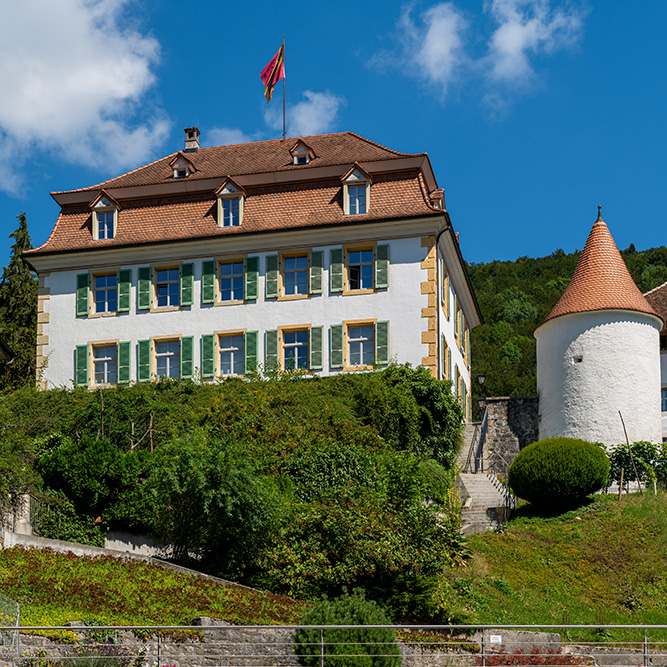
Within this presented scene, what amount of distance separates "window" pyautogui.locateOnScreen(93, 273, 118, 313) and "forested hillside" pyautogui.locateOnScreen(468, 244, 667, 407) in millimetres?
33044

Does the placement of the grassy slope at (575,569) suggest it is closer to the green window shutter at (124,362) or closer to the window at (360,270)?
the window at (360,270)

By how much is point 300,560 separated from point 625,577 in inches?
328

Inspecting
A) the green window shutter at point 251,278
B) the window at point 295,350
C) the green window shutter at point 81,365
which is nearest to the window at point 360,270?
the window at point 295,350

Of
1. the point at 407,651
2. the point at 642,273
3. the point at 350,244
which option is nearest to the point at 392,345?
the point at 350,244

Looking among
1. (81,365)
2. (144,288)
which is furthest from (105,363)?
(144,288)

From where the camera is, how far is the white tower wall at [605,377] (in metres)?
36.8

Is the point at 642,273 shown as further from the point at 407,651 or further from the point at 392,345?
the point at 407,651

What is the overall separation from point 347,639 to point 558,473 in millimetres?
15891

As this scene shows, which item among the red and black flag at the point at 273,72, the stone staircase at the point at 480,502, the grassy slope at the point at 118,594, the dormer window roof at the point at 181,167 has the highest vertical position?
the red and black flag at the point at 273,72

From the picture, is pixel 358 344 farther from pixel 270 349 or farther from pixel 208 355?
pixel 208 355

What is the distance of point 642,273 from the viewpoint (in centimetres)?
7319

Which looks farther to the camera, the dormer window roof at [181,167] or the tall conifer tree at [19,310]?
the tall conifer tree at [19,310]

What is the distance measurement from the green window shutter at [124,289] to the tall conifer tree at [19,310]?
8.92 meters

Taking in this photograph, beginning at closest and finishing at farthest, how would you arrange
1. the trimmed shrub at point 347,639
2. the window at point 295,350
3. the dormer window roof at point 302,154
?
the trimmed shrub at point 347,639
the window at point 295,350
the dormer window roof at point 302,154
